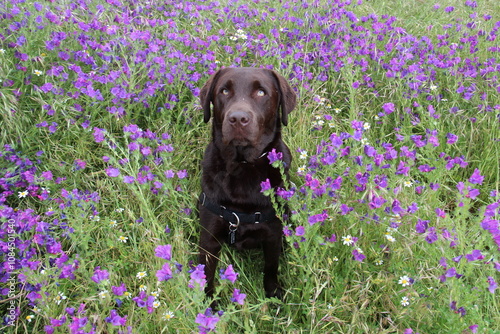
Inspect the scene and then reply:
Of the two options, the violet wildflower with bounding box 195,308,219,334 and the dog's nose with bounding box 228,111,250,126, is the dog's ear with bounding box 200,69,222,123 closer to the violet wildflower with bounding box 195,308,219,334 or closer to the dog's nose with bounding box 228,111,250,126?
the dog's nose with bounding box 228,111,250,126

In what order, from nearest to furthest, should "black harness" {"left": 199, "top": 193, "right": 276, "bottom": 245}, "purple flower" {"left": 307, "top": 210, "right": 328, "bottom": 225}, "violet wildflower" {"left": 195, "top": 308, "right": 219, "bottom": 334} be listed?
"violet wildflower" {"left": 195, "top": 308, "right": 219, "bottom": 334} → "purple flower" {"left": 307, "top": 210, "right": 328, "bottom": 225} → "black harness" {"left": 199, "top": 193, "right": 276, "bottom": 245}

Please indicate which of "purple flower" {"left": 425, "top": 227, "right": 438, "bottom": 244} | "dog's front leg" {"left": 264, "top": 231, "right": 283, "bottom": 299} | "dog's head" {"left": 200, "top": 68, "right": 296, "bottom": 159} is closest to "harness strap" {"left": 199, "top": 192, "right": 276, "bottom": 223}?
"dog's front leg" {"left": 264, "top": 231, "right": 283, "bottom": 299}

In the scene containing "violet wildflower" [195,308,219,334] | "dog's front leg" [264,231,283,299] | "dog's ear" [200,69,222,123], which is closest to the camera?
"violet wildflower" [195,308,219,334]

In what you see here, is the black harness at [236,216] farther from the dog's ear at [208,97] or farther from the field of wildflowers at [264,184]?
the dog's ear at [208,97]

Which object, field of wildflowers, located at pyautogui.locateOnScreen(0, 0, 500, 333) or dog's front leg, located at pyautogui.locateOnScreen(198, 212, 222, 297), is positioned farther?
dog's front leg, located at pyautogui.locateOnScreen(198, 212, 222, 297)

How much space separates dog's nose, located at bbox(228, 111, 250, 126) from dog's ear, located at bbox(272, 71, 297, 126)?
37 cm

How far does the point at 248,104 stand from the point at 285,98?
338 mm

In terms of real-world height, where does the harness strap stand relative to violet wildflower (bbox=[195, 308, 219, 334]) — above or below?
below

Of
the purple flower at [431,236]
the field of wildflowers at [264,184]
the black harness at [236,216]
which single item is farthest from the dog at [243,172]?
the purple flower at [431,236]

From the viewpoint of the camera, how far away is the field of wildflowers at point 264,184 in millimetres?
1846

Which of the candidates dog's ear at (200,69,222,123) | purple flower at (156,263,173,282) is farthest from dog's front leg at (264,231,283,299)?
purple flower at (156,263,173,282)

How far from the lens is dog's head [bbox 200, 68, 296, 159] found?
87.0 inches

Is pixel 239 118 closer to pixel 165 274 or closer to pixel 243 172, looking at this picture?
pixel 243 172

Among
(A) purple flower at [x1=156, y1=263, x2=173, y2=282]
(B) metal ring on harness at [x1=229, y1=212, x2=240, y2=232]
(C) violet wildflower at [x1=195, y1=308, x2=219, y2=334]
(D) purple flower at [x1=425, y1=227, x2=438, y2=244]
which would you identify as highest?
(A) purple flower at [x1=156, y1=263, x2=173, y2=282]
